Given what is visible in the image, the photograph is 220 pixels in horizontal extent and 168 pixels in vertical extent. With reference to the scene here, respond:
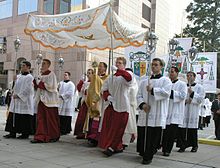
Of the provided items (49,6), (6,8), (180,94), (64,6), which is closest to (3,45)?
(6,8)

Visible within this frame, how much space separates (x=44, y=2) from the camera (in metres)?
35.4

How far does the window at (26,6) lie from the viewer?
35.8 m

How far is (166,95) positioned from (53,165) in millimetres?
2334

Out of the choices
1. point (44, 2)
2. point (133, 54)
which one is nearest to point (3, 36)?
point (44, 2)

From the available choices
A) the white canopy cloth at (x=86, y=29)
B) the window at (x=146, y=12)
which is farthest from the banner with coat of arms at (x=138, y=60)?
the window at (x=146, y=12)

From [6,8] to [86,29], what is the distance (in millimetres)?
33596

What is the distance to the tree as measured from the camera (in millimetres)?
35281

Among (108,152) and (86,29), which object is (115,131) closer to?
(108,152)

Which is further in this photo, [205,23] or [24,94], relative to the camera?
[205,23]

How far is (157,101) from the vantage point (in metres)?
6.20

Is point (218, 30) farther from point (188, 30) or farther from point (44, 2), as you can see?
point (44, 2)

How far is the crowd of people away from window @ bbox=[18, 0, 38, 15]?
2870cm

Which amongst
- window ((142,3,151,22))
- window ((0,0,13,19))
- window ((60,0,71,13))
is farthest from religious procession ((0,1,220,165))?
window ((142,3,151,22))

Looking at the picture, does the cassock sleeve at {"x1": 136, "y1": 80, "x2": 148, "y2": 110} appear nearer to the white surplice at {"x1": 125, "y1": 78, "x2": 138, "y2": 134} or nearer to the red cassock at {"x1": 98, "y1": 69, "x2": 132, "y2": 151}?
the red cassock at {"x1": 98, "y1": 69, "x2": 132, "y2": 151}
